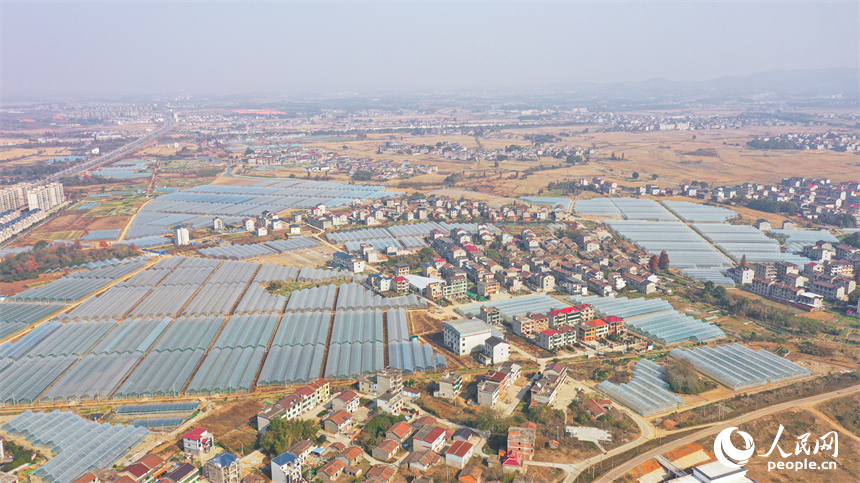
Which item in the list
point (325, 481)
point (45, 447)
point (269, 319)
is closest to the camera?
point (325, 481)

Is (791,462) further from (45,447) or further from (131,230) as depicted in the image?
(131,230)

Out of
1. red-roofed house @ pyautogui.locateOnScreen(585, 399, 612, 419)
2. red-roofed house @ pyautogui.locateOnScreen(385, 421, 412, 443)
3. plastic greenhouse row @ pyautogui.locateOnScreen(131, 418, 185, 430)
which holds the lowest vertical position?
plastic greenhouse row @ pyautogui.locateOnScreen(131, 418, 185, 430)

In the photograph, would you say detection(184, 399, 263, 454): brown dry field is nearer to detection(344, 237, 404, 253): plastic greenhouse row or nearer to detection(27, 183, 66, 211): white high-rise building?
detection(344, 237, 404, 253): plastic greenhouse row

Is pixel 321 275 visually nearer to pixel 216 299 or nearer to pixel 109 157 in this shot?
pixel 216 299

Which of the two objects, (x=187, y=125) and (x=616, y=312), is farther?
(x=187, y=125)

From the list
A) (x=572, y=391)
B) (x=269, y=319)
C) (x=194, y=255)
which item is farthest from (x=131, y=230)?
(x=572, y=391)

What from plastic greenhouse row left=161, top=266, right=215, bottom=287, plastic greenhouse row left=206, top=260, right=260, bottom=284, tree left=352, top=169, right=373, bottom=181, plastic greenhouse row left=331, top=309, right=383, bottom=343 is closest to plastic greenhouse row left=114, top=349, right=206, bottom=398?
plastic greenhouse row left=331, top=309, right=383, bottom=343

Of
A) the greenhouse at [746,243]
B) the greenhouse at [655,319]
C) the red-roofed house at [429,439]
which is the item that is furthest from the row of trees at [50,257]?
the greenhouse at [746,243]
